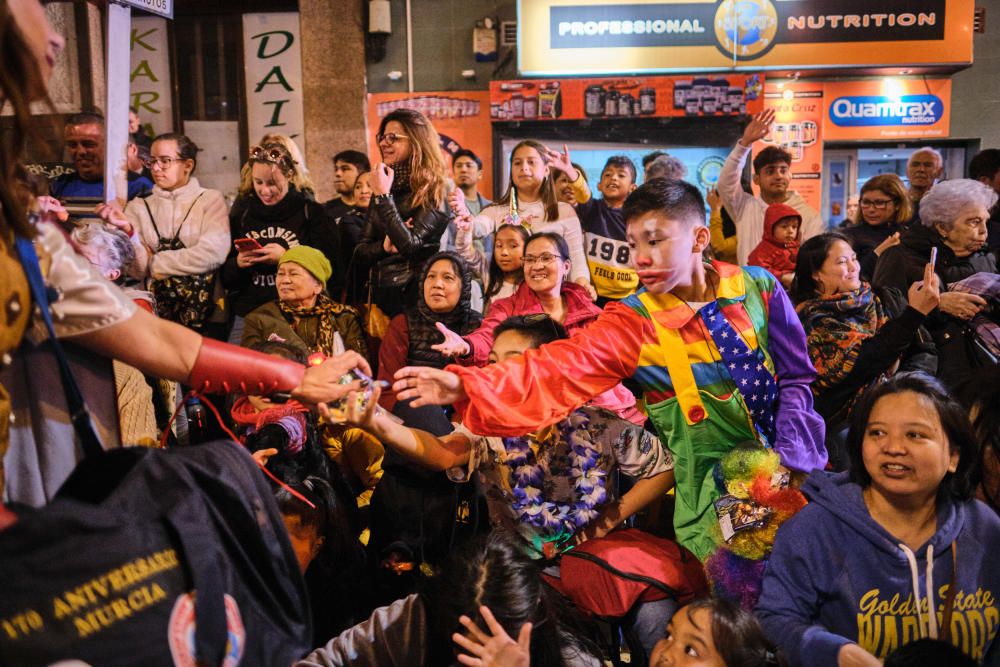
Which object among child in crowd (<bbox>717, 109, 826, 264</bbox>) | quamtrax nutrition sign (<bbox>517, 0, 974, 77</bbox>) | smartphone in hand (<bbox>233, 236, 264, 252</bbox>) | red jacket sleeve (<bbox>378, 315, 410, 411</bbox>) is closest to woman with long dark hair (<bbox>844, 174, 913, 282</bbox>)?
child in crowd (<bbox>717, 109, 826, 264</bbox>)

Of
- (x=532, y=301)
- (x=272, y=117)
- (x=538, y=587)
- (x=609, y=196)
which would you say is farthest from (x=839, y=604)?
(x=272, y=117)

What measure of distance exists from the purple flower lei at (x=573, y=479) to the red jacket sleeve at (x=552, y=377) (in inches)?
11.5

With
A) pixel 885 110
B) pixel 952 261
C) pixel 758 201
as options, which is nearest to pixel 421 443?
pixel 952 261

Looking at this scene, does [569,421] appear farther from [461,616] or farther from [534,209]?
[534,209]

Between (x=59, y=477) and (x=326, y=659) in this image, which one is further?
(x=326, y=659)

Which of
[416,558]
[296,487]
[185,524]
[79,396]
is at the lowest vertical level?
[416,558]

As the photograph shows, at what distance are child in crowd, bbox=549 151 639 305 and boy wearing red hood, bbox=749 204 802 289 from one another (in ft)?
2.55

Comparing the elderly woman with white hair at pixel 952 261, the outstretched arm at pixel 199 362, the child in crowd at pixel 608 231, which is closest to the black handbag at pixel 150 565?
the outstretched arm at pixel 199 362

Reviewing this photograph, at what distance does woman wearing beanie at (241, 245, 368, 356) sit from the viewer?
4422 millimetres

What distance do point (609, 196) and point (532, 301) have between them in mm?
1553

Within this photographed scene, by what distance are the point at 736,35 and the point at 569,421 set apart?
7.45 metres

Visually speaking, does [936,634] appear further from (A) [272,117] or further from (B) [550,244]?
(A) [272,117]

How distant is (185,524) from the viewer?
1569mm

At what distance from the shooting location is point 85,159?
4.91 meters
